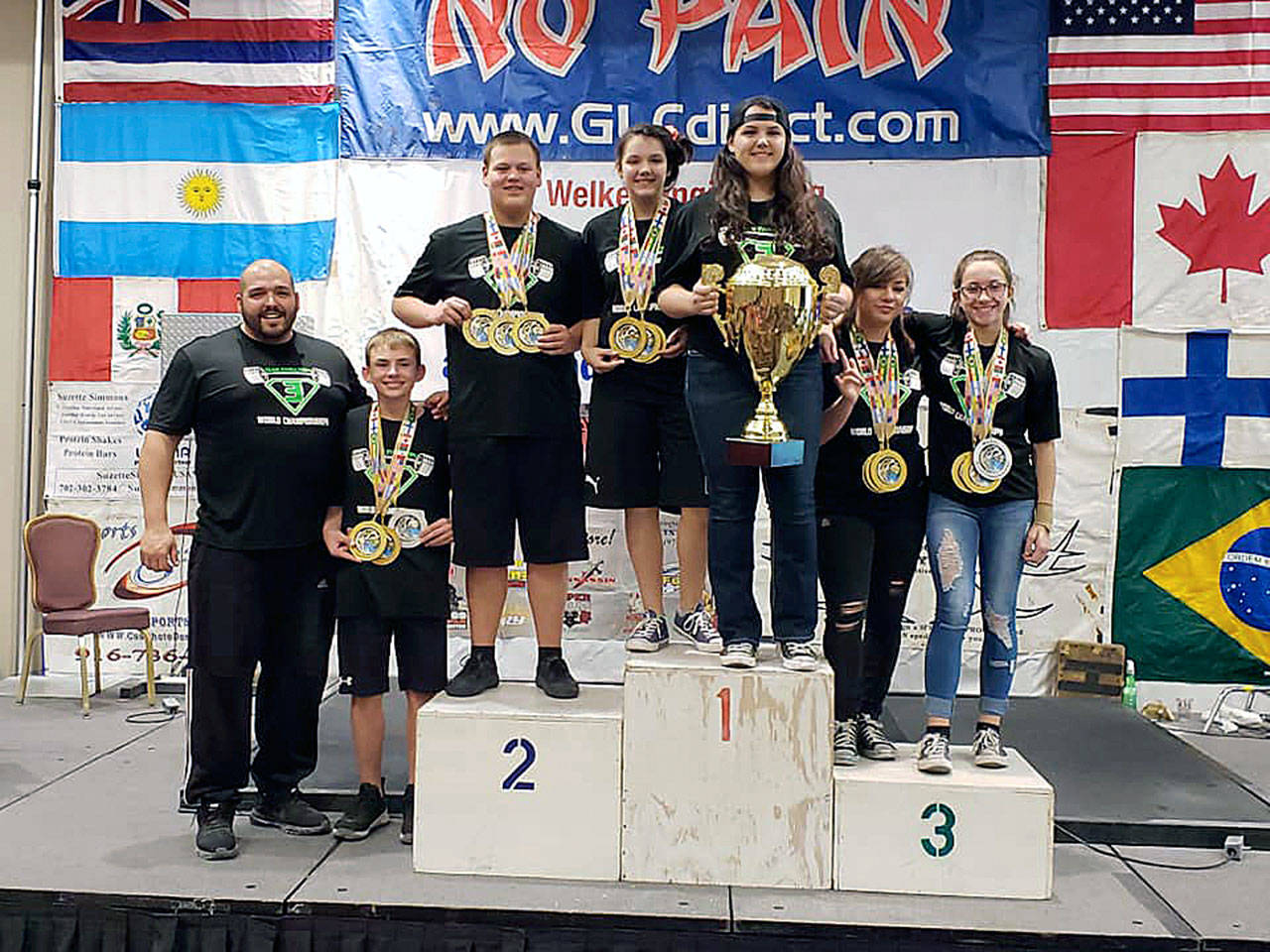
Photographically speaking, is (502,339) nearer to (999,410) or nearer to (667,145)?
(667,145)

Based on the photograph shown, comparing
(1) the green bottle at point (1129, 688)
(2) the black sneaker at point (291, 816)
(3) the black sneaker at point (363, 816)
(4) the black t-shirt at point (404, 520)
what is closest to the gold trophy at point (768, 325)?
(4) the black t-shirt at point (404, 520)

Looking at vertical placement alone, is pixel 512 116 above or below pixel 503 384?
above

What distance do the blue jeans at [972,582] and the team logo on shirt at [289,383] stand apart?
1.71 meters

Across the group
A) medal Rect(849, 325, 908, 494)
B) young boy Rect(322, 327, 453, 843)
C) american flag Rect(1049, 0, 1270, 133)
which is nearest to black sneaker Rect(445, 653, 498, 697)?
young boy Rect(322, 327, 453, 843)

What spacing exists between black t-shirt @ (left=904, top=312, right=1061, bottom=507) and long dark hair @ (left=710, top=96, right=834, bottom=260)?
51 centimetres

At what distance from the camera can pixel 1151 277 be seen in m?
5.54

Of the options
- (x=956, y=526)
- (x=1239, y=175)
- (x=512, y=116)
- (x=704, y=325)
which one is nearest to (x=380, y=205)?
(x=512, y=116)

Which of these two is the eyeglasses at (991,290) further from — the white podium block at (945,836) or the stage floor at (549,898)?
the stage floor at (549,898)

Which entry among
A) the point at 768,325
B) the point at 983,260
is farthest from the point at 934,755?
the point at 983,260

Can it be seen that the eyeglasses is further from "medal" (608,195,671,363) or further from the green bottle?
the green bottle

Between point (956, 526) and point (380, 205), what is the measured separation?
3.32m

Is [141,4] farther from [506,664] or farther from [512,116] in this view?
[506,664]

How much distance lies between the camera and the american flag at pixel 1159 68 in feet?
18.1

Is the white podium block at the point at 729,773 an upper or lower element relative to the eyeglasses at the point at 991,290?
lower
